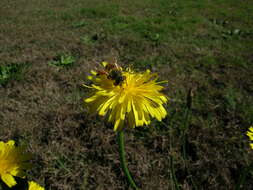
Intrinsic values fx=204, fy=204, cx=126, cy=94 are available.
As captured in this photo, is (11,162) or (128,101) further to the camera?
(128,101)

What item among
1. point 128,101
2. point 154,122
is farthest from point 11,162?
point 154,122

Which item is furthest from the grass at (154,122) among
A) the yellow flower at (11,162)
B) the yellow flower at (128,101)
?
the yellow flower at (11,162)

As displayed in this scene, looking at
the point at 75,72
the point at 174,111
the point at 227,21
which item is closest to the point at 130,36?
the point at 75,72

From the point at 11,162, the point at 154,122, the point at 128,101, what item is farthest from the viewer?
the point at 154,122

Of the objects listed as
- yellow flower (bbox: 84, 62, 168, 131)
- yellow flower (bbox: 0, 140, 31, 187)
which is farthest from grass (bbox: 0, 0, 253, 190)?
yellow flower (bbox: 0, 140, 31, 187)

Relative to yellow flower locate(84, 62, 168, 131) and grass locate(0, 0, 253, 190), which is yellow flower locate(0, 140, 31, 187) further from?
grass locate(0, 0, 253, 190)

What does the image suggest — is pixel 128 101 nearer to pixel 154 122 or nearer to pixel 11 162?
pixel 11 162
